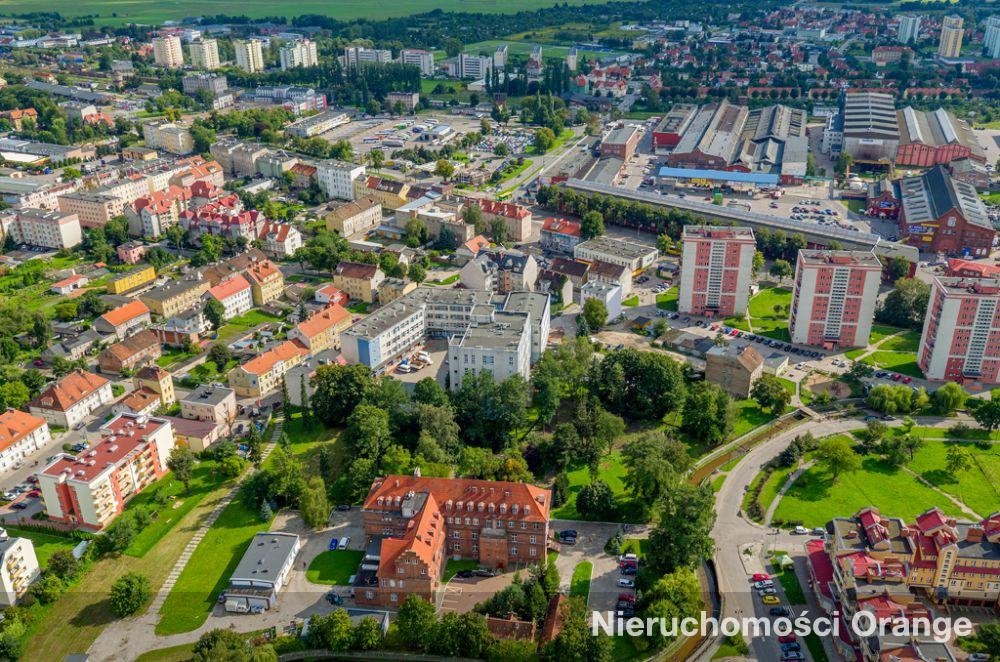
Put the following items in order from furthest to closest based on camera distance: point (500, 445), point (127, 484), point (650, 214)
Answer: point (650, 214) → point (500, 445) → point (127, 484)

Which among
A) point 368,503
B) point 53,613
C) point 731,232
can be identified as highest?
point 731,232

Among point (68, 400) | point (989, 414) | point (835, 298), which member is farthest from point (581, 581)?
point (68, 400)

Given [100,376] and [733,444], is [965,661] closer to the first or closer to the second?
[733,444]

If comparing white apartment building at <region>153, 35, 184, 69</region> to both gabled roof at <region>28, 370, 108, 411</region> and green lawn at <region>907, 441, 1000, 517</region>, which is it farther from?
green lawn at <region>907, 441, 1000, 517</region>

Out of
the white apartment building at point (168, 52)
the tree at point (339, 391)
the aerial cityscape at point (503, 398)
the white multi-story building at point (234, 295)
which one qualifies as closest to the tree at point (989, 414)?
the aerial cityscape at point (503, 398)

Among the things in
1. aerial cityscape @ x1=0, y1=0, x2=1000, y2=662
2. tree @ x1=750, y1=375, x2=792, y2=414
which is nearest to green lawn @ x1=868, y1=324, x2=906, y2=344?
aerial cityscape @ x1=0, y1=0, x2=1000, y2=662

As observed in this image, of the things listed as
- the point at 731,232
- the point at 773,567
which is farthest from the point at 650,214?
the point at 773,567
